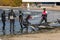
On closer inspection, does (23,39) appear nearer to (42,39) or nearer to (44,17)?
(42,39)

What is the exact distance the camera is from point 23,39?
760 inches

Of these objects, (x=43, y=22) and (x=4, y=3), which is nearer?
(x=43, y=22)

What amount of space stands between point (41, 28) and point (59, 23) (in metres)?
3.73

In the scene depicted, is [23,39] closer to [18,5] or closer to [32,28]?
[32,28]

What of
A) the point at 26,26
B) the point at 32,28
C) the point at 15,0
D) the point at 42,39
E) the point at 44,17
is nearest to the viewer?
the point at 42,39

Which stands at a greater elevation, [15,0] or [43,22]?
[43,22]

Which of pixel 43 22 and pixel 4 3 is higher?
pixel 43 22

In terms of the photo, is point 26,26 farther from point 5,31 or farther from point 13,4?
point 13,4

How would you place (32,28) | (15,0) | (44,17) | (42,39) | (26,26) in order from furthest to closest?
(15,0) < (44,17) < (32,28) < (26,26) < (42,39)

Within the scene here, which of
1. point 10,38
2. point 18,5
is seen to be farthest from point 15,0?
point 10,38

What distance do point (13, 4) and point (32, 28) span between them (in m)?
110

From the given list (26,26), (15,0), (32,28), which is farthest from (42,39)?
(15,0)

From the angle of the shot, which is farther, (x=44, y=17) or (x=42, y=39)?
(x=44, y=17)

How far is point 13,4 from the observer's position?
5310 inches
